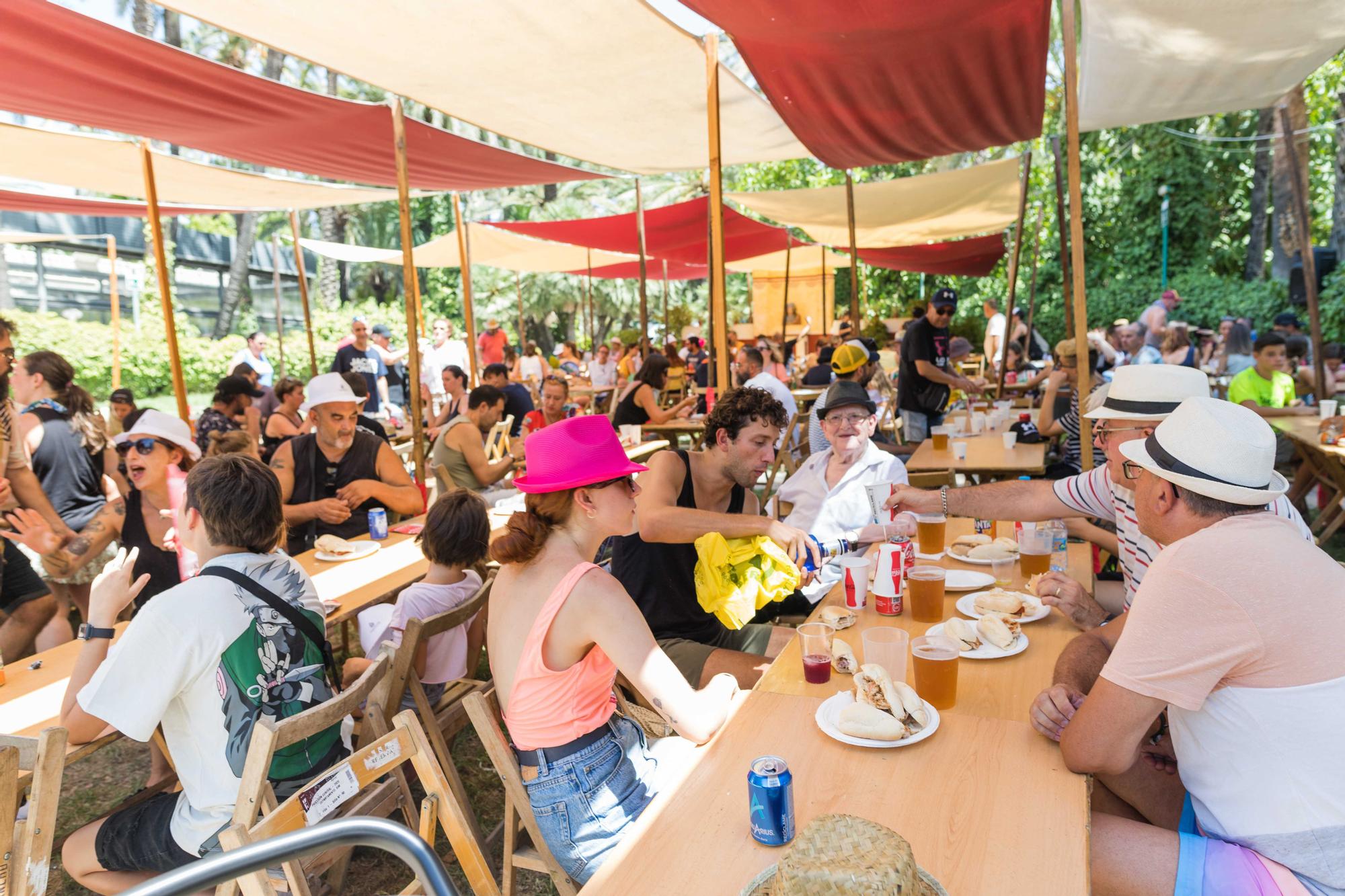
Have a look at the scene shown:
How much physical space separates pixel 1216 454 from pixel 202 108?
5.21 m

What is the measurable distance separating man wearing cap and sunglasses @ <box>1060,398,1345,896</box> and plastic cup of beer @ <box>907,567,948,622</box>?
70 cm

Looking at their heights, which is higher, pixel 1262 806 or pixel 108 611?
pixel 108 611

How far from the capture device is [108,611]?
2.11 metres

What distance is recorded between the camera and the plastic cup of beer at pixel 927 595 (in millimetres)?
2316

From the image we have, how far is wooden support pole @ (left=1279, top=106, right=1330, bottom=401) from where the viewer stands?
19.2ft

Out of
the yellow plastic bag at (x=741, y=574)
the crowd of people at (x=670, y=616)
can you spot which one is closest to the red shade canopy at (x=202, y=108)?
the crowd of people at (x=670, y=616)

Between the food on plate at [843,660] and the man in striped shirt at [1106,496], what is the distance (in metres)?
0.62

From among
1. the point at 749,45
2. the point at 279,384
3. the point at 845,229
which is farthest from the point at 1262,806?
the point at 845,229

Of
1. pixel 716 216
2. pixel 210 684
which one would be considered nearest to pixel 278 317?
pixel 716 216

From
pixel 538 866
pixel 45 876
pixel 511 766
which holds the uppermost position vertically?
pixel 511 766

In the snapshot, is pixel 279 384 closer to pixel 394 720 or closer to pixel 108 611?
pixel 108 611

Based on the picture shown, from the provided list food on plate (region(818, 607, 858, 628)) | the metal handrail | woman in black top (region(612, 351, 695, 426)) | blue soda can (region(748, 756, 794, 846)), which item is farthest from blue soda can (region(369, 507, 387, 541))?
woman in black top (region(612, 351, 695, 426))

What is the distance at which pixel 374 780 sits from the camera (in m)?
1.77

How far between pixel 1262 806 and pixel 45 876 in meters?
2.55
